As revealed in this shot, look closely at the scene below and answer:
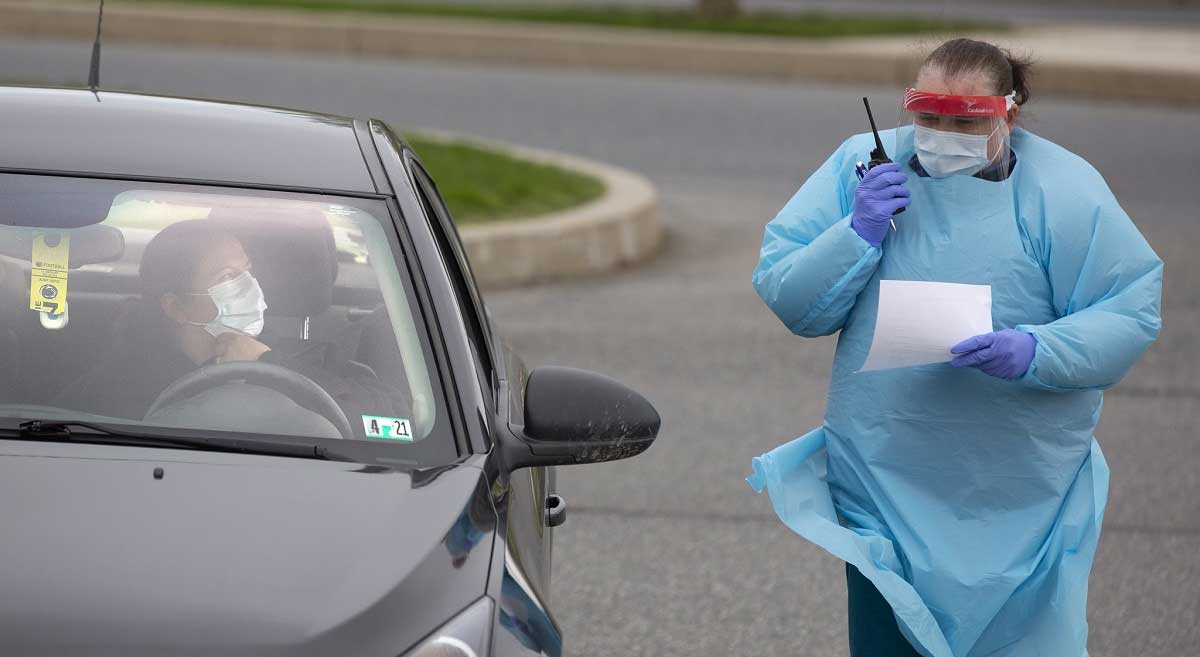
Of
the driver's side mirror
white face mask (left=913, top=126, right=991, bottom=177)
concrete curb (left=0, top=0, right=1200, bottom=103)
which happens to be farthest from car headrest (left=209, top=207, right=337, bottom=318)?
concrete curb (left=0, top=0, right=1200, bottom=103)

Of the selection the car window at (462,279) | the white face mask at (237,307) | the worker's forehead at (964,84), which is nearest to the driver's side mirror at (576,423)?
the car window at (462,279)

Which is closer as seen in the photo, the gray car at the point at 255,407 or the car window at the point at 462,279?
the gray car at the point at 255,407

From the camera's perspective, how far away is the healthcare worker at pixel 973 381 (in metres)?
3.29

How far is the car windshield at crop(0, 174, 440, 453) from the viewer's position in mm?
3082

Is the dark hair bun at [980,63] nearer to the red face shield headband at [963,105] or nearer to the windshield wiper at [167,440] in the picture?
the red face shield headband at [963,105]

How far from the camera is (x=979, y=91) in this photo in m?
3.35

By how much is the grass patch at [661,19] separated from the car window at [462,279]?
595 inches

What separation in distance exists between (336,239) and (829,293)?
1.01 metres

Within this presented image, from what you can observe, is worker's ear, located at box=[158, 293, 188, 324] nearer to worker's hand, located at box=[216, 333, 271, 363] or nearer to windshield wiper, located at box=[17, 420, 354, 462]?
worker's hand, located at box=[216, 333, 271, 363]

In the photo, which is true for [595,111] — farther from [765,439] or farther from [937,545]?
[937,545]

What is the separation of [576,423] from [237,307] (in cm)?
72

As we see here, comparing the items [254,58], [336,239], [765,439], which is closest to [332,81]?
[254,58]

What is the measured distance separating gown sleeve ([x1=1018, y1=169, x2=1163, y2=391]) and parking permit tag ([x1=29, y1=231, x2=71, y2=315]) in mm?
1916

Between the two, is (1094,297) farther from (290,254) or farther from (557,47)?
(557,47)
